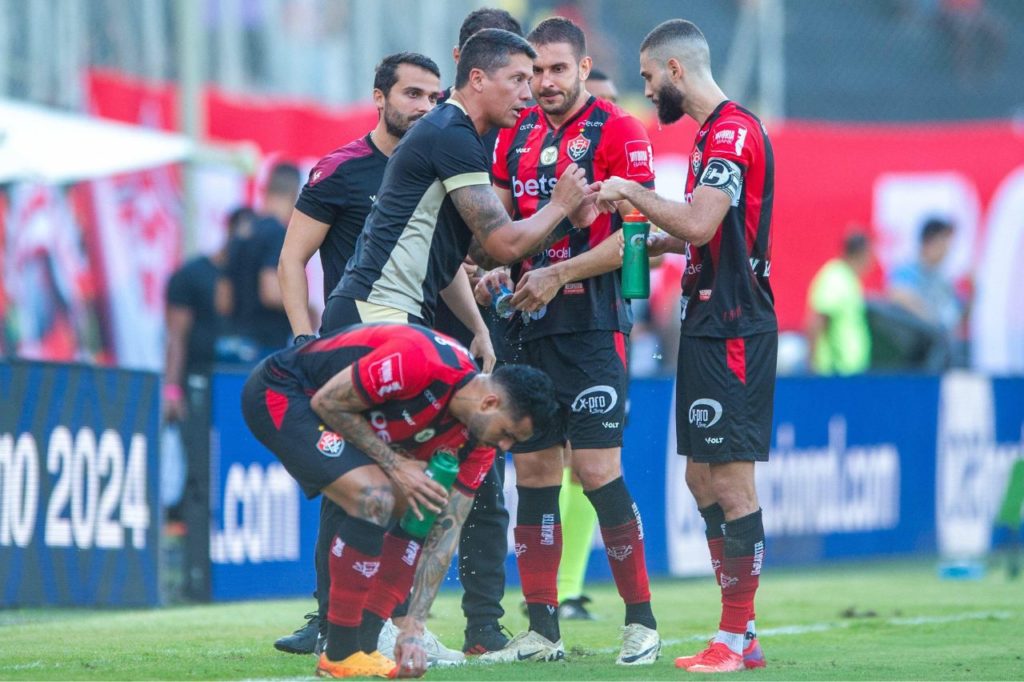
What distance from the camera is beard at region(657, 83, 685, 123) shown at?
264 inches

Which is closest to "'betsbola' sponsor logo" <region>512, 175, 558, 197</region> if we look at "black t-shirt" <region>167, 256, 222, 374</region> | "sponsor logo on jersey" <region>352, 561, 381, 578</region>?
"sponsor logo on jersey" <region>352, 561, 381, 578</region>

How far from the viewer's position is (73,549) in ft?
28.5

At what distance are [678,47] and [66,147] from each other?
244 inches

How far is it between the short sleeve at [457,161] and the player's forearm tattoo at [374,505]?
1.15 meters

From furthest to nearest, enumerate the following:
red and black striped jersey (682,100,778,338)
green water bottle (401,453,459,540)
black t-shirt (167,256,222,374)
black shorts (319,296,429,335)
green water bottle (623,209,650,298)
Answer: black t-shirt (167,256,222,374), green water bottle (623,209,650,298), red and black striped jersey (682,100,778,338), black shorts (319,296,429,335), green water bottle (401,453,459,540)

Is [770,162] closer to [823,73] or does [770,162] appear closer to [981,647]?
[981,647]

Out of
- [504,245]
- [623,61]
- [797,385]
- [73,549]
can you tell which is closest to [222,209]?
[797,385]

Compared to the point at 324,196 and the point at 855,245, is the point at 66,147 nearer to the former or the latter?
the point at 324,196

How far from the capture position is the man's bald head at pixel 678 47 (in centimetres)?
671

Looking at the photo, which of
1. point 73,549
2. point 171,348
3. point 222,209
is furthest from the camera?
point 222,209

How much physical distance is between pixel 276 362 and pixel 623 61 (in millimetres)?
14301

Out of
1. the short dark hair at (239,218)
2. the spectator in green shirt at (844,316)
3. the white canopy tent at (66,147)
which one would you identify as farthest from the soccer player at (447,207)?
the spectator in green shirt at (844,316)

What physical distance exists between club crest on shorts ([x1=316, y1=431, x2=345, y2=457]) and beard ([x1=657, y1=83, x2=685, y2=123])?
1876 mm

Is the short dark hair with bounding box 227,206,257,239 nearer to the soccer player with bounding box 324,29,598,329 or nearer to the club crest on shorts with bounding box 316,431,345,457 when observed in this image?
the soccer player with bounding box 324,29,598,329
